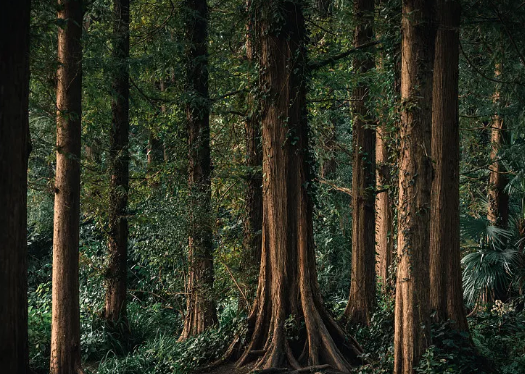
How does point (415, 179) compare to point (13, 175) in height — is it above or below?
above

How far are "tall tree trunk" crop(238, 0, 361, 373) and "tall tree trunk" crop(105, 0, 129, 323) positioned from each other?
4.21 m

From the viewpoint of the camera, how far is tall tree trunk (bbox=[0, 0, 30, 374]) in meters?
4.17

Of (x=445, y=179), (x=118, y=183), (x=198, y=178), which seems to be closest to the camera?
(x=445, y=179)

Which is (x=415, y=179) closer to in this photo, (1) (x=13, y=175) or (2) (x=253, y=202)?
(1) (x=13, y=175)

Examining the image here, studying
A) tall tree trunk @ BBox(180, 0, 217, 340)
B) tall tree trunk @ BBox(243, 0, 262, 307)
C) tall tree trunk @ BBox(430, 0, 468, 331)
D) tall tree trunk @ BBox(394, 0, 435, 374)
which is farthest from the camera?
tall tree trunk @ BBox(243, 0, 262, 307)

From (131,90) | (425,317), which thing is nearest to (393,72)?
(425,317)

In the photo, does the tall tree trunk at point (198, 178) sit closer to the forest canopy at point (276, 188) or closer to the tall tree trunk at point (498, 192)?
the forest canopy at point (276, 188)

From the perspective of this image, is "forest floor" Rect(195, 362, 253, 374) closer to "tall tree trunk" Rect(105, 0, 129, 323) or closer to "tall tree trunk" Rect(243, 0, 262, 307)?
"tall tree trunk" Rect(243, 0, 262, 307)

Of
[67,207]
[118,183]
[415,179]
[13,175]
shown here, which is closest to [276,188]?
[415,179]

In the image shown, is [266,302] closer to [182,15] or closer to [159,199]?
[159,199]

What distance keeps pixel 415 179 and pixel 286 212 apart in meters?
2.49

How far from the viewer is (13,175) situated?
13.9 feet

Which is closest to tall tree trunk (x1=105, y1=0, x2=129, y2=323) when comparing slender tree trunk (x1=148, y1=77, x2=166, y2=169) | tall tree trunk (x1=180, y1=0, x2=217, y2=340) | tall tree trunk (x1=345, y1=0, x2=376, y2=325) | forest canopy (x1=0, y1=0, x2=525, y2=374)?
forest canopy (x1=0, y1=0, x2=525, y2=374)

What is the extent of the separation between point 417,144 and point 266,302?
3.65 metres
